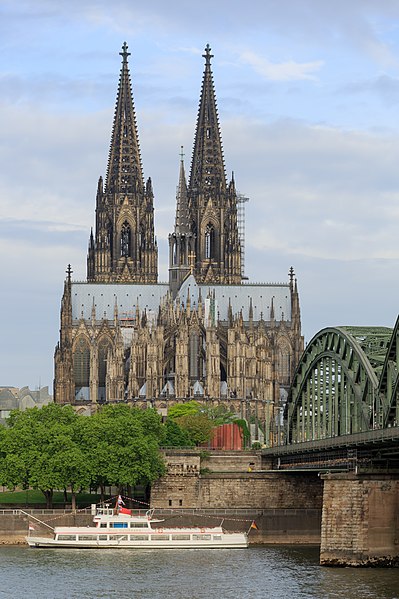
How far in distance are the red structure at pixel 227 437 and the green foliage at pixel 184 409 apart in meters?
11.9

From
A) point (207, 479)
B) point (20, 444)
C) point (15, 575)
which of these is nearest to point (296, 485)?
point (207, 479)

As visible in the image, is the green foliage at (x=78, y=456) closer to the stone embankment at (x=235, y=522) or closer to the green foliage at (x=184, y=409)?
the stone embankment at (x=235, y=522)

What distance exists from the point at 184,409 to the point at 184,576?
292 ft

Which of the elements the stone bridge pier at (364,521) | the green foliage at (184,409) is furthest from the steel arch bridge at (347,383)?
the green foliage at (184,409)

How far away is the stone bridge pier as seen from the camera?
8331 cm

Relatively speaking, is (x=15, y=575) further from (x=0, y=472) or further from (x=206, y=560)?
(x=0, y=472)

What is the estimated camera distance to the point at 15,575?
85.8 meters

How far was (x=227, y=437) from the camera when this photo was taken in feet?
496

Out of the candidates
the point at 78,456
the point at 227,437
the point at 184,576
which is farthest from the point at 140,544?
the point at 227,437

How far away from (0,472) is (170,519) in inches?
479

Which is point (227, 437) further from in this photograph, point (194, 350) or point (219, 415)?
point (194, 350)

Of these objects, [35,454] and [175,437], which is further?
[175,437]

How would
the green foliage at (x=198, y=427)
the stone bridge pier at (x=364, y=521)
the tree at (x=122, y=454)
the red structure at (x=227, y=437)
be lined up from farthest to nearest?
1. the green foliage at (x=198, y=427)
2. the red structure at (x=227, y=437)
3. the tree at (x=122, y=454)
4. the stone bridge pier at (x=364, y=521)

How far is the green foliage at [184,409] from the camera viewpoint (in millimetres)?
169575
